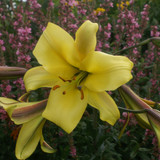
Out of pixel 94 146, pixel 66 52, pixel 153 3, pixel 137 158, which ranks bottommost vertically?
pixel 137 158

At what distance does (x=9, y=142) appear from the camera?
71.4 inches

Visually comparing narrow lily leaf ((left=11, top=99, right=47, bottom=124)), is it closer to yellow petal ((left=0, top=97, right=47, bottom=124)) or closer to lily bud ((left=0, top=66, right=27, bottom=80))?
yellow petal ((left=0, top=97, right=47, bottom=124))

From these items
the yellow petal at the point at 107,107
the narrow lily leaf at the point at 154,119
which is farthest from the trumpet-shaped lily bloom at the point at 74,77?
the narrow lily leaf at the point at 154,119

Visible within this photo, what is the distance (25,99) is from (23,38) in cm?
83

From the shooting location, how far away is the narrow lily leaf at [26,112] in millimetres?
884

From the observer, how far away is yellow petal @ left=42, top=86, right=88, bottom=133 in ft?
2.81

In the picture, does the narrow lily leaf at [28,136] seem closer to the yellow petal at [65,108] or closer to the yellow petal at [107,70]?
the yellow petal at [65,108]

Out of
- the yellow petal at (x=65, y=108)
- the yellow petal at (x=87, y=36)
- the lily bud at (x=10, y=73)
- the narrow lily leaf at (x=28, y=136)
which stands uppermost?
the yellow petal at (x=87, y=36)

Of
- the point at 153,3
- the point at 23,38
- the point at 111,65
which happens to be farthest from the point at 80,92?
the point at 153,3

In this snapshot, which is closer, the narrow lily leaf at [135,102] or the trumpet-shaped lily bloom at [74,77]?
the trumpet-shaped lily bloom at [74,77]

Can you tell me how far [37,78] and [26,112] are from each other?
13cm

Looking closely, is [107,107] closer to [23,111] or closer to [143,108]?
[143,108]

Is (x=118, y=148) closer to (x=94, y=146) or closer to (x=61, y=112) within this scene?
(x=94, y=146)

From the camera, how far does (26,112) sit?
2.93 ft
